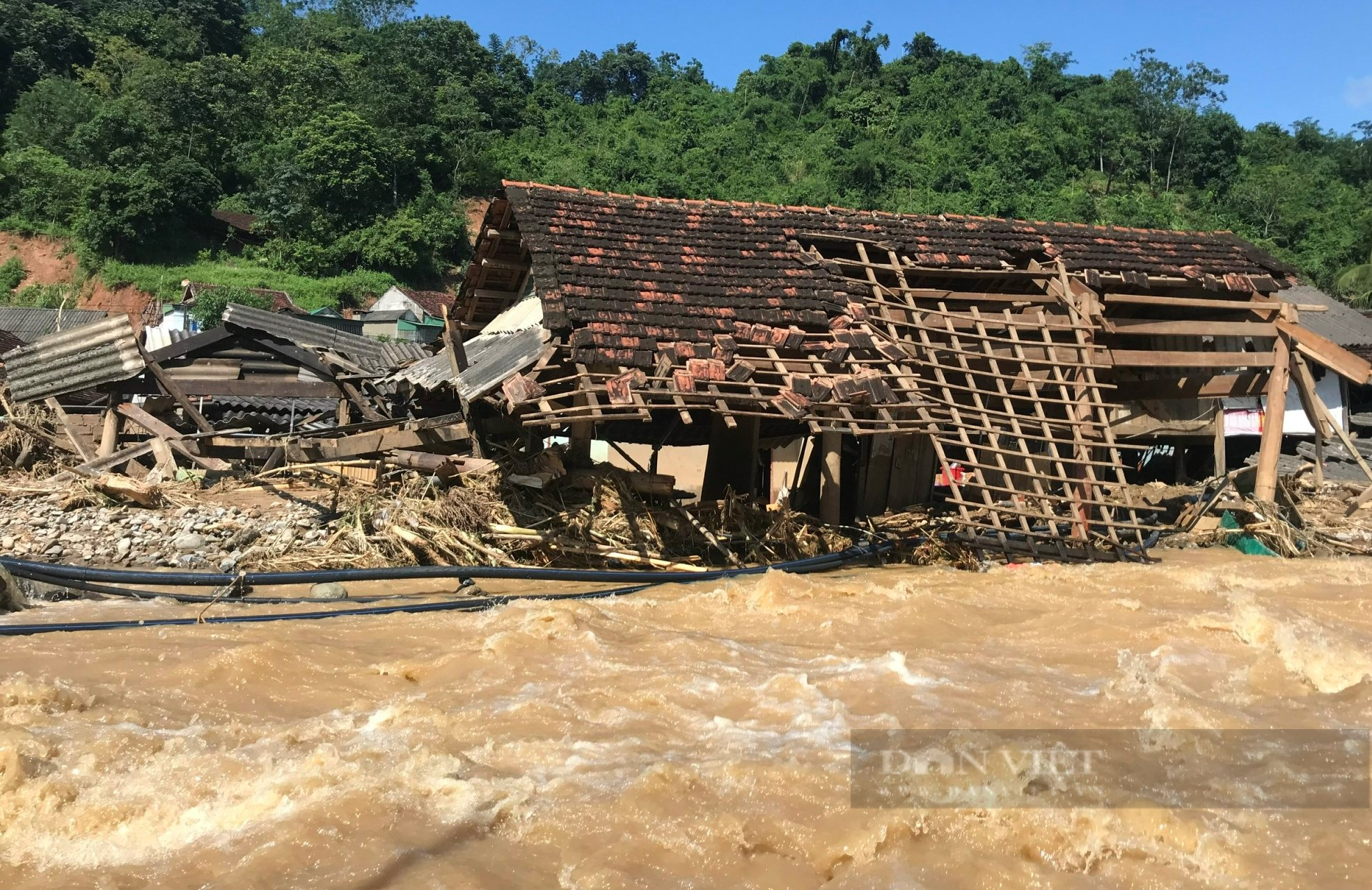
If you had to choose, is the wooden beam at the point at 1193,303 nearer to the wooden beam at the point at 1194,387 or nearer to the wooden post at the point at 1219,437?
the wooden beam at the point at 1194,387

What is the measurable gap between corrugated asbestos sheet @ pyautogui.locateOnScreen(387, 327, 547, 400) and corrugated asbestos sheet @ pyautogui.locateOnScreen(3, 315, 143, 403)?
3241 millimetres

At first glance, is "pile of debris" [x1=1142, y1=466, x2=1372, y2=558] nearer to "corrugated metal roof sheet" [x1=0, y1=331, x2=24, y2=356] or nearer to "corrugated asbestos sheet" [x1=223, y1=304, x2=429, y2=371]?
"corrugated asbestos sheet" [x1=223, y1=304, x2=429, y2=371]

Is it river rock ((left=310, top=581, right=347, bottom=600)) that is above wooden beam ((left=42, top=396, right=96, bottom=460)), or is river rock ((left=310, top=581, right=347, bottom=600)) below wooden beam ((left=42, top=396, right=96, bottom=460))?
below

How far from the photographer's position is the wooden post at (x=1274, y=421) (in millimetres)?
11508

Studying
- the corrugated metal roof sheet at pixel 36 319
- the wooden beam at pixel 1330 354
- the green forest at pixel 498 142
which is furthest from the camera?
the green forest at pixel 498 142

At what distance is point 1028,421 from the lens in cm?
1030

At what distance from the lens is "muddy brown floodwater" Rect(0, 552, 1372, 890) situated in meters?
3.79

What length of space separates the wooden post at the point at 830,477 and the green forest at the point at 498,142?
3738 cm

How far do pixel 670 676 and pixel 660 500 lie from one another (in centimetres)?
405

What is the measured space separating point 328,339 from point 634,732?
38.3 feet

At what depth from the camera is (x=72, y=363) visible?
11555 mm

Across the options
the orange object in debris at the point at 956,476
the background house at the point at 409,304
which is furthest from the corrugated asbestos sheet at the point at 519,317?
the background house at the point at 409,304

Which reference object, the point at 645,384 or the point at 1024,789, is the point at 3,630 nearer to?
the point at 645,384

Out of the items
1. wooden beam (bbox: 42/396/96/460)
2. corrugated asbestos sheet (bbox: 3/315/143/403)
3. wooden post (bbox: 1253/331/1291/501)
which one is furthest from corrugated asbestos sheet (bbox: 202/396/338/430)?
wooden post (bbox: 1253/331/1291/501)
